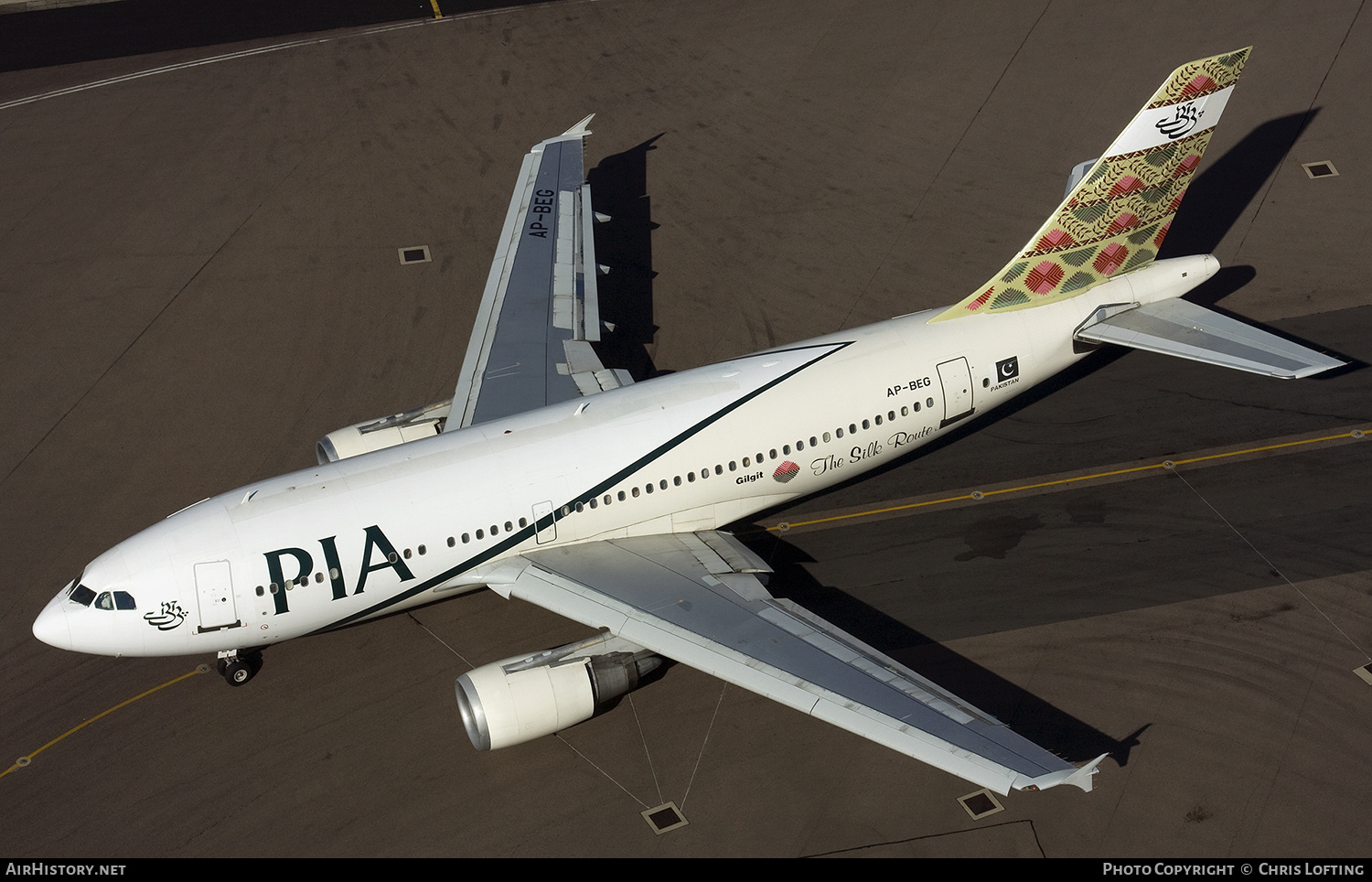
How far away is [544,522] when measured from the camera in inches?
1204

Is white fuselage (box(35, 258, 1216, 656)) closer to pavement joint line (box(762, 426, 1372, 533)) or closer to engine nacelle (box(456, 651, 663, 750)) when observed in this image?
pavement joint line (box(762, 426, 1372, 533))

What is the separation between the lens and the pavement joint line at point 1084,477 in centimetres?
3522

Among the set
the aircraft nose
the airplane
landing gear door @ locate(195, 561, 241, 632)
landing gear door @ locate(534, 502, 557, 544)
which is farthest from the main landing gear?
landing gear door @ locate(534, 502, 557, 544)

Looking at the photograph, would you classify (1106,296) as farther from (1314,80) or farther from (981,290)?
(1314,80)

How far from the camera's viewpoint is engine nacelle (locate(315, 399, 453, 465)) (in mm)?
34062

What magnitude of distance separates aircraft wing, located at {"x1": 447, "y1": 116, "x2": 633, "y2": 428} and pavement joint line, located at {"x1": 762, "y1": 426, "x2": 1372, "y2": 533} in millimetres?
7277

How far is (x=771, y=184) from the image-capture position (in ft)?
153

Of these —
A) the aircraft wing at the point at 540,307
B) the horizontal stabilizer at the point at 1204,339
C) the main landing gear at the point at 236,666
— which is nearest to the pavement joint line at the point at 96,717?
the main landing gear at the point at 236,666

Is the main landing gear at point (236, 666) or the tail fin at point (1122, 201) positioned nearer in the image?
the main landing gear at point (236, 666)

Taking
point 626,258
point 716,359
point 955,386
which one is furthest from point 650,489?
point 626,258

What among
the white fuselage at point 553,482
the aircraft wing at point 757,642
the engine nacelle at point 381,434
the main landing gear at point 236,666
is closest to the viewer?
the aircraft wing at point 757,642

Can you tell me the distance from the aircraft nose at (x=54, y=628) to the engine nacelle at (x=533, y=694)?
377 inches

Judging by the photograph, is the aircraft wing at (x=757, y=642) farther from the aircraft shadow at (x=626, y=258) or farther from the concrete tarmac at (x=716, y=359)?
the aircraft shadow at (x=626, y=258)

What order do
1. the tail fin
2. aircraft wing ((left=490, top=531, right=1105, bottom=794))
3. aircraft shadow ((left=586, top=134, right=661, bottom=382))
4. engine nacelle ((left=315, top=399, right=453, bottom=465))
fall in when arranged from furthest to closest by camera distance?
1. aircraft shadow ((left=586, top=134, right=661, bottom=382))
2. engine nacelle ((left=315, top=399, right=453, bottom=465))
3. the tail fin
4. aircraft wing ((left=490, top=531, right=1105, bottom=794))
